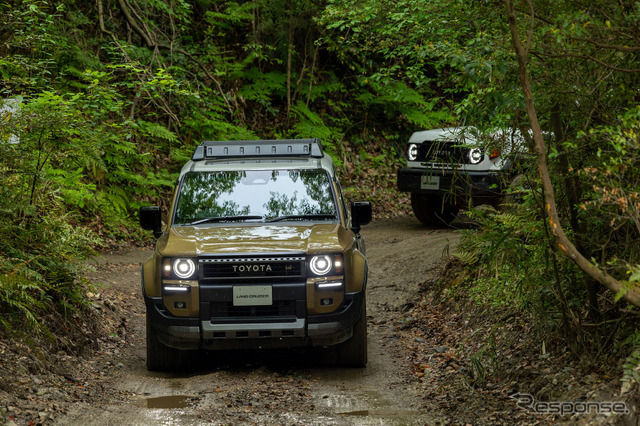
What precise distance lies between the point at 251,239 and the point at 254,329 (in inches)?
32.8

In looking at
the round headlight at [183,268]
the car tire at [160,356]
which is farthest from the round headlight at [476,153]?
the car tire at [160,356]

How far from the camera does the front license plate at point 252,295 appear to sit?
253 inches

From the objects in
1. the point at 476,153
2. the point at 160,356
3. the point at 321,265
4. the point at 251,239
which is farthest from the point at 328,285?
the point at 476,153

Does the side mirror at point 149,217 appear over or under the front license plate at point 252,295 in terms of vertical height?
over

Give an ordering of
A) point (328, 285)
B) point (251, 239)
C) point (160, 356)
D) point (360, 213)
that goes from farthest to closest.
Answer: point (360, 213), point (160, 356), point (251, 239), point (328, 285)

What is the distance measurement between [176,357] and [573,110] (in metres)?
4.37

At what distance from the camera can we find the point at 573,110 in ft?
17.1

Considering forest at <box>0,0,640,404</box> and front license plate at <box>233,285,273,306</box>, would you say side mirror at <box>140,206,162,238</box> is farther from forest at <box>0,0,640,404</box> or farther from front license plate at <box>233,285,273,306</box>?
front license plate at <box>233,285,273,306</box>

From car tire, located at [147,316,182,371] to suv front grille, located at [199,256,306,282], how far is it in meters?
0.99

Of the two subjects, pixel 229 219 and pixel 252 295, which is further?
pixel 229 219

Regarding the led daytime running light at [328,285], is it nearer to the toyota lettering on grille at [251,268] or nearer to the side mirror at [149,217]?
the toyota lettering on grille at [251,268]

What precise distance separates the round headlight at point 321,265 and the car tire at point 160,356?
5.60 feet

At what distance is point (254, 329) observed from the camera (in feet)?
21.0

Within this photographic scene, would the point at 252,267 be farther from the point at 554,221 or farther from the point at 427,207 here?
the point at 427,207
